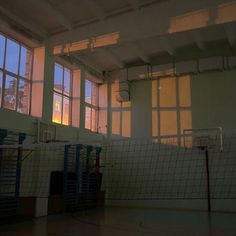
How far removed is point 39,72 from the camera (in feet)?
30.2

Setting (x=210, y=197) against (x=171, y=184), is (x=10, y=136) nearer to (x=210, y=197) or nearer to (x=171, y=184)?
(x=171, y=184)

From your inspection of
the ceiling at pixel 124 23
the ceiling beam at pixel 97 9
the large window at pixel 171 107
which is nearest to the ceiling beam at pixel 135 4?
the ceiling at pixel 124 23

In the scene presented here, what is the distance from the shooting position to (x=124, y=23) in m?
8.30

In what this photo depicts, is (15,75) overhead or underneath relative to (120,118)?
overhead

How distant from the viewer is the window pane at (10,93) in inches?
331

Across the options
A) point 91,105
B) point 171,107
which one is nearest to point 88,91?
point 91,105

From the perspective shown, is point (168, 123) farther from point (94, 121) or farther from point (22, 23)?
point (22, 23)

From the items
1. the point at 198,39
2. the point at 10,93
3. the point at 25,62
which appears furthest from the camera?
the point at 198,39

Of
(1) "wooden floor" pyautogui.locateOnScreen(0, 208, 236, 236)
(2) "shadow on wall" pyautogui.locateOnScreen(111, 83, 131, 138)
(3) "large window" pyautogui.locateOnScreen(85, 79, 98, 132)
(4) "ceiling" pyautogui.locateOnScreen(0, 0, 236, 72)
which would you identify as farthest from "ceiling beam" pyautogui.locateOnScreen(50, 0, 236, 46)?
(1) "wooden floor" pyautogui.locateOnScreen(0, 208, 236, 236)

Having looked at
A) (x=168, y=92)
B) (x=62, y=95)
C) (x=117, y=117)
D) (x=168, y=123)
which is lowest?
(x=168, y=123)

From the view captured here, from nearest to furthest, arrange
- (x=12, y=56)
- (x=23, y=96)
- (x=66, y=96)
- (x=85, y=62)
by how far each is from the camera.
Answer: (x=12, y=56), (x=23, y=96), (x=66, y=96), (x=85, y=62)

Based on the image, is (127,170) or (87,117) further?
(87,117)

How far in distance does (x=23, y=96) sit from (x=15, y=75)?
0.62m

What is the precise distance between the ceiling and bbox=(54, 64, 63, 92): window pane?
1.67 ft
